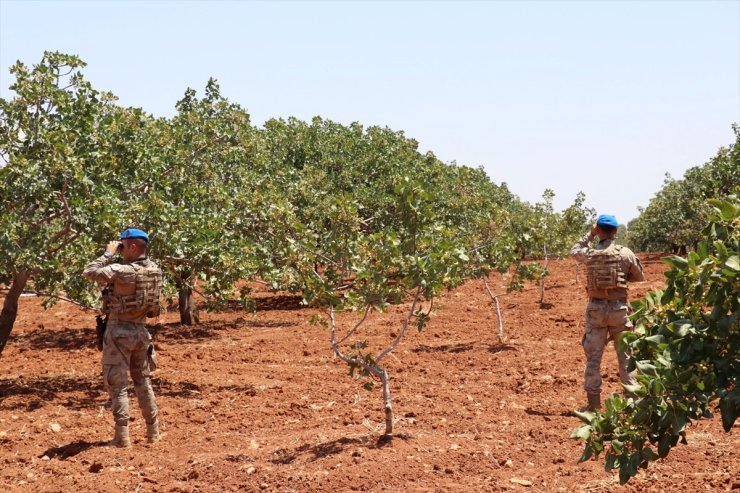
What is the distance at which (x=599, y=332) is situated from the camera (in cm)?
898

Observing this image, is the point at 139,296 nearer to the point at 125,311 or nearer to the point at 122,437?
the point at 125,311

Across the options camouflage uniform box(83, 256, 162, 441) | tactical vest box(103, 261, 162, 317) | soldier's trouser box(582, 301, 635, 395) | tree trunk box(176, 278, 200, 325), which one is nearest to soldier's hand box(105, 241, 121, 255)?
camouflage uniform box(83, 256, 162, 441)

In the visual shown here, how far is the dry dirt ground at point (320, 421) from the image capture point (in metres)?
6.87

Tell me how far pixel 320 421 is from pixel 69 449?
2.55 metres

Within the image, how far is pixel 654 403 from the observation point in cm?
376

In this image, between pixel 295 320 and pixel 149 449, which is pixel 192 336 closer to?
pixel 295 320

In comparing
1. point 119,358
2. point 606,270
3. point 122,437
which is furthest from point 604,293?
point 122,437

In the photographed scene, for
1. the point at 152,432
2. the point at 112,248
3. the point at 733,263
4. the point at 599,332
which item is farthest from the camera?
the point at 599,332

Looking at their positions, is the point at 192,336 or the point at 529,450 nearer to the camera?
the point at 529,450

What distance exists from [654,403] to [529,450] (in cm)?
400

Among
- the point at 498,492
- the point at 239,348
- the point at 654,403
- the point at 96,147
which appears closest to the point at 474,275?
the point at 239,348

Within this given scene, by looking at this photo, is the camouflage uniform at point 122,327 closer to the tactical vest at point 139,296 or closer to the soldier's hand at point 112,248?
the tactical vest at point 139,296

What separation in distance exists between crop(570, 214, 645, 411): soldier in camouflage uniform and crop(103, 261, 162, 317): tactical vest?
172 inches

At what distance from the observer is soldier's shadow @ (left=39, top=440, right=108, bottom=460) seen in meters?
7.89
